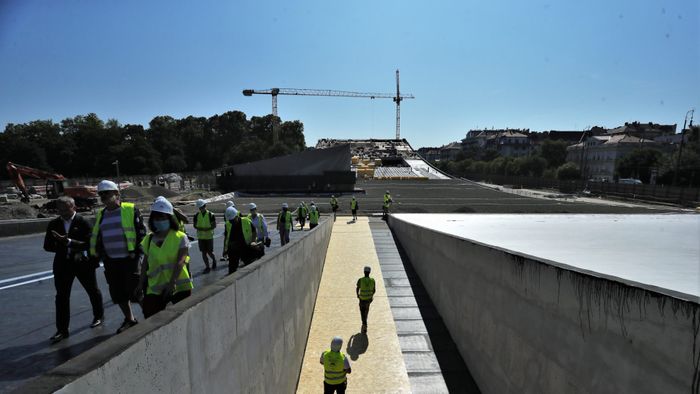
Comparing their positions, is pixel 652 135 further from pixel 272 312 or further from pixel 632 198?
pixel 272 312

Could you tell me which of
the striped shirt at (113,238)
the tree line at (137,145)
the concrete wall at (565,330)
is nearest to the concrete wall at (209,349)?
the striped shirt at (113,238)

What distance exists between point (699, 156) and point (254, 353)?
61.2 meters

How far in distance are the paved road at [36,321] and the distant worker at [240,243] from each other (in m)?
0.89

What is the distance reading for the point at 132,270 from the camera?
4.11 m

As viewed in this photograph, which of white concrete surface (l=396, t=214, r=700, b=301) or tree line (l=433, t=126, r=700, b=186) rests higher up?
tree line (l=433, t=126, r=700, b=186)

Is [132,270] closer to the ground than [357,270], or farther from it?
farther from it

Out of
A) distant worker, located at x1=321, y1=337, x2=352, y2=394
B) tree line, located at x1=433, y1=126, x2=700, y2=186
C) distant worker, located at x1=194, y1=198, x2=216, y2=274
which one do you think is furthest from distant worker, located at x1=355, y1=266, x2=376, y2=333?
tree line, located at x1=433, y1=126, x2=700, y2=186

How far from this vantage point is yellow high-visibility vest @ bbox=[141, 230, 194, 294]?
3518mm

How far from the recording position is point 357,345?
735cm

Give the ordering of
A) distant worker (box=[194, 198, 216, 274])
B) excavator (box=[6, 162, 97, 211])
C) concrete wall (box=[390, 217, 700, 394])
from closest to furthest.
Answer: concrete wall (box=[390, 217, 700, 394]) < distant worker (box=[194, 198, 216, 274]) < excavator (box=[6, 162, 97, 211])

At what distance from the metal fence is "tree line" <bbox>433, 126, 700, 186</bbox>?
6.39 m

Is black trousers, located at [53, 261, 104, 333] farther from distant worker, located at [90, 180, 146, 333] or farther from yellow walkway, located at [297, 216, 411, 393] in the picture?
yellow walkway, located at [297, 216, 411, 393]

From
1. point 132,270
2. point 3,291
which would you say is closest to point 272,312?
point 132,270

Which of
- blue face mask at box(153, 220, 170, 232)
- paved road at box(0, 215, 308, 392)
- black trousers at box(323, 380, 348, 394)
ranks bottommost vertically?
black trousers at box(323, 380, 348, 394)
